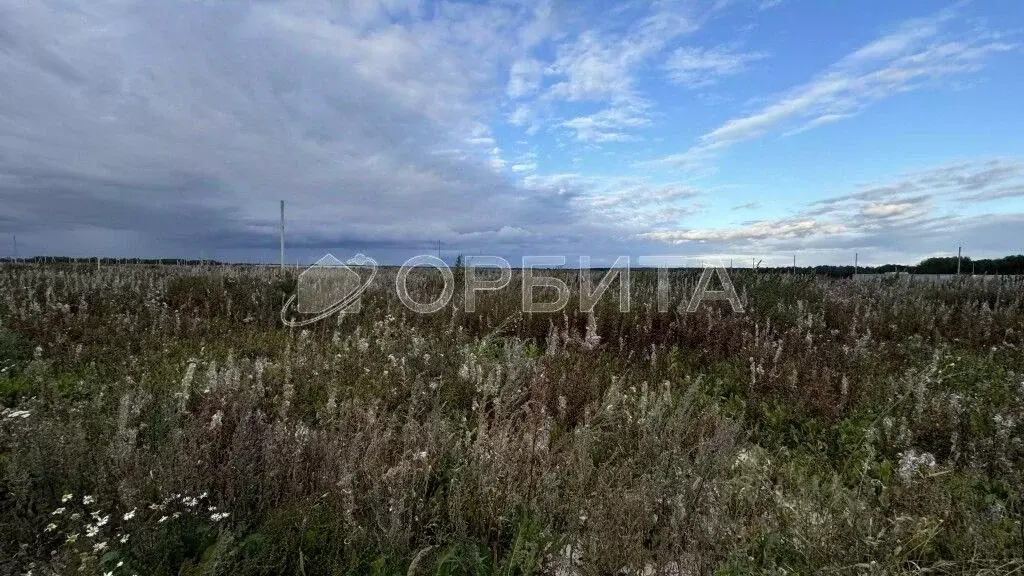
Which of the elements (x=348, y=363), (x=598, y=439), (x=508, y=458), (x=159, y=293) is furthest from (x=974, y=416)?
(x=159, y=293)

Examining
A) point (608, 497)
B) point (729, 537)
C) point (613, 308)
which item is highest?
point (613, 308)

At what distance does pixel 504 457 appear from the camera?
337 cm

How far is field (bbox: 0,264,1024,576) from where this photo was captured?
262 centimetres

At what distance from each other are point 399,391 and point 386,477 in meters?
2.55

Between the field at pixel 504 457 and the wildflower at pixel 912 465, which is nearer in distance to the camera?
the field at pixel 504 457

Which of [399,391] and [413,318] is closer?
[399,391]

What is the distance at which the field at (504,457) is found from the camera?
262cm

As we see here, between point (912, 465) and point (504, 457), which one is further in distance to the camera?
point (912, 465)

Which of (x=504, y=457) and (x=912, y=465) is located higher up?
(x=504, y=457)

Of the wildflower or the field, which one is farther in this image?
the wildflower

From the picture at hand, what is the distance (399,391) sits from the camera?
5520 millimetres

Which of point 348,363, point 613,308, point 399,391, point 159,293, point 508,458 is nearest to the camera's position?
point 508,458

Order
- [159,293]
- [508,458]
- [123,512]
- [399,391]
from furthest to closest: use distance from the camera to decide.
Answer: [159,293] → [399,391] → [508,458] → [123,512]

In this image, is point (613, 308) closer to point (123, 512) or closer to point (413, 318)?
point (413, 318)
